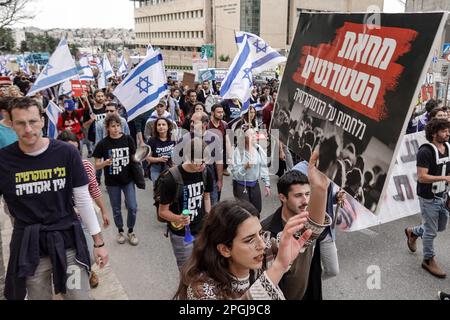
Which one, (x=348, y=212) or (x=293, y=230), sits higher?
(x=293, y=230)

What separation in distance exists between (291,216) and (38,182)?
1.73 m

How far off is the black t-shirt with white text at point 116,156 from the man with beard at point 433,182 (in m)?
3.46

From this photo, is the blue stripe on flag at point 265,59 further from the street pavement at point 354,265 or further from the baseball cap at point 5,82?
the baseball cap at point 5,82

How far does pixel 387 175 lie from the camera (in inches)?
65.9

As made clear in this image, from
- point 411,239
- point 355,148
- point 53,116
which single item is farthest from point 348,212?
point 53,116

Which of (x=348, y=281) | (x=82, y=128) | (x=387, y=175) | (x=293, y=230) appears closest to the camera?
(x=387, y=175)

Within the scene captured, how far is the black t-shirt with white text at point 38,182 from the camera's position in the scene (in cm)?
275

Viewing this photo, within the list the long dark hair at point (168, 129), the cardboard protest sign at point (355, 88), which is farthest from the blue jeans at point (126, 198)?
the cardboard protest sign at point (355, 88)

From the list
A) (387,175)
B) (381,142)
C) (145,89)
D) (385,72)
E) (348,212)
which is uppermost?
(385,72)

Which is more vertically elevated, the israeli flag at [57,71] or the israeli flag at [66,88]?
the israeli flag at [57,71]

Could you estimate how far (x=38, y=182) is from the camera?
279 centimetres

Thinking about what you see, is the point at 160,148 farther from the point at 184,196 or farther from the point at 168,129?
the point at 184,196
